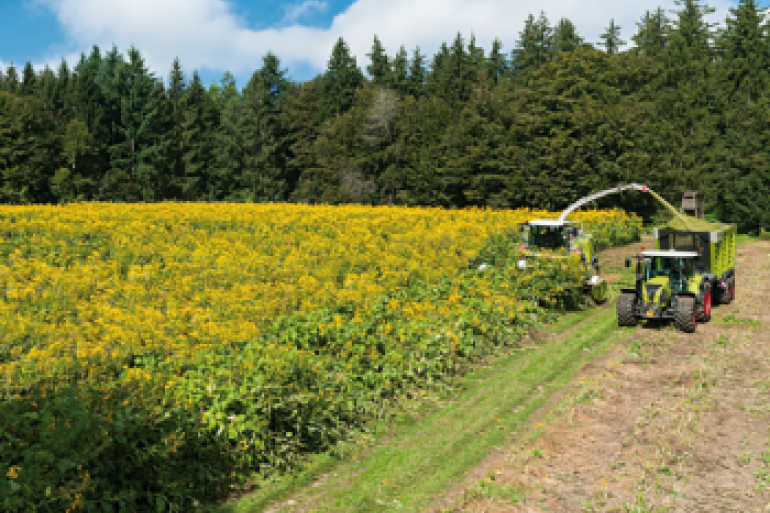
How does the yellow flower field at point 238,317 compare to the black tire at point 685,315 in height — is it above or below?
above

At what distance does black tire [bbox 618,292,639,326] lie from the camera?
13047 mm

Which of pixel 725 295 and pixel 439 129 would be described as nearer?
pixel 725 295

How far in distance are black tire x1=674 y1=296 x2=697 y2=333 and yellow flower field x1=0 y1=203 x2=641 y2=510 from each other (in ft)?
9.54

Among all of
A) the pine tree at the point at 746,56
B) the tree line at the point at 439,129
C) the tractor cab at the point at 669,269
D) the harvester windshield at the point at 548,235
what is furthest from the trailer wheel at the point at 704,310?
the pine tree at the point at 746,56

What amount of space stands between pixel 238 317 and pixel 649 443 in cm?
642

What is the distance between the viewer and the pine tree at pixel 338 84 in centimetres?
7025

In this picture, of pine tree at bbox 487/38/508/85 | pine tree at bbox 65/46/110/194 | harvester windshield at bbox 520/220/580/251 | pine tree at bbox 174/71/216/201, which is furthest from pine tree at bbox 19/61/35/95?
harvester windshield at bbox 520/220/580/251

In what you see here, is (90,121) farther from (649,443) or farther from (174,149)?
(649,443)

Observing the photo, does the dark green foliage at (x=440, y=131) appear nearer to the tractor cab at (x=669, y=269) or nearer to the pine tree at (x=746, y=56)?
the pine tree at (x=746, y=56)

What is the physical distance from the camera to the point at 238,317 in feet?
32.6

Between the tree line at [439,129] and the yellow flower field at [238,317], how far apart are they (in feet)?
100.0

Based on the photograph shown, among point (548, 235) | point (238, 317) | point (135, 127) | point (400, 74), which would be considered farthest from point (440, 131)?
point (238, 317)

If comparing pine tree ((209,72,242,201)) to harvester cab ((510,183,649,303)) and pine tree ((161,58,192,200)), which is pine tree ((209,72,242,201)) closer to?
pine tree ((161,58,192,200))

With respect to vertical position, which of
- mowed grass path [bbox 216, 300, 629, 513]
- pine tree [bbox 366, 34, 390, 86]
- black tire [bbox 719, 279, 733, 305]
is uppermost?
pine tree [bbox 366, 34, 390, 86]
